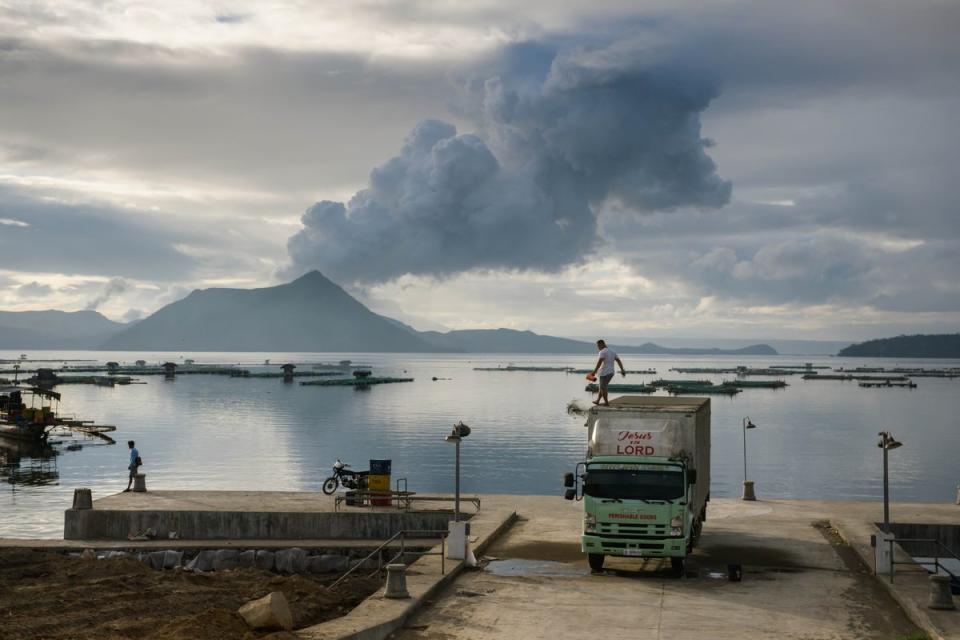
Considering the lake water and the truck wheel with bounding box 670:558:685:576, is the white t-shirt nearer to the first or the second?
the truck wheel with bounding box 670:558:685:576

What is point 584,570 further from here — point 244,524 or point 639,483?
point 244,524

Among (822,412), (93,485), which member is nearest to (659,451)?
(93,485)

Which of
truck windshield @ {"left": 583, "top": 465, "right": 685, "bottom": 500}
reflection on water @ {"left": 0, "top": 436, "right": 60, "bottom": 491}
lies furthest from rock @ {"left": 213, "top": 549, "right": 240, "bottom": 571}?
reflection on water @ {"left": 0, "top": 436, "right": 60, "bottom": 491}

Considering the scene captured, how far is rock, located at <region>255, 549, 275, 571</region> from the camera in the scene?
108 feet

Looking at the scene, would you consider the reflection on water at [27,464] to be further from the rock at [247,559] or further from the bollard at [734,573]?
the bollard at [734,573]

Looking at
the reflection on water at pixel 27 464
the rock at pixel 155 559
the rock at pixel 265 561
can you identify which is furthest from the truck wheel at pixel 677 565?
the reflection on water at pixel 27 464

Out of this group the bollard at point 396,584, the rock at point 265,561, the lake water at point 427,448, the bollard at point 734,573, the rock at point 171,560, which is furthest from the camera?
the lake water at point 427,448

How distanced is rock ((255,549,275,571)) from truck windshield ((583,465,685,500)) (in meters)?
13.3

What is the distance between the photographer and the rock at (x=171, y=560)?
3300 centimetres

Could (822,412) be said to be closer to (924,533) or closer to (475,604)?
(924,533)

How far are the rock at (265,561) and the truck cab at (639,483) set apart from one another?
12301 mm

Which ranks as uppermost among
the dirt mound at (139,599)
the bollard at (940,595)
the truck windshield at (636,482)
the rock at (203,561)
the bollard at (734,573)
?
the truck windshield at (636,482)

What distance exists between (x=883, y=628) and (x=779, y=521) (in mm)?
14606

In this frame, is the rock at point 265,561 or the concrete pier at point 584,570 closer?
the concrete pier at point 584,570
